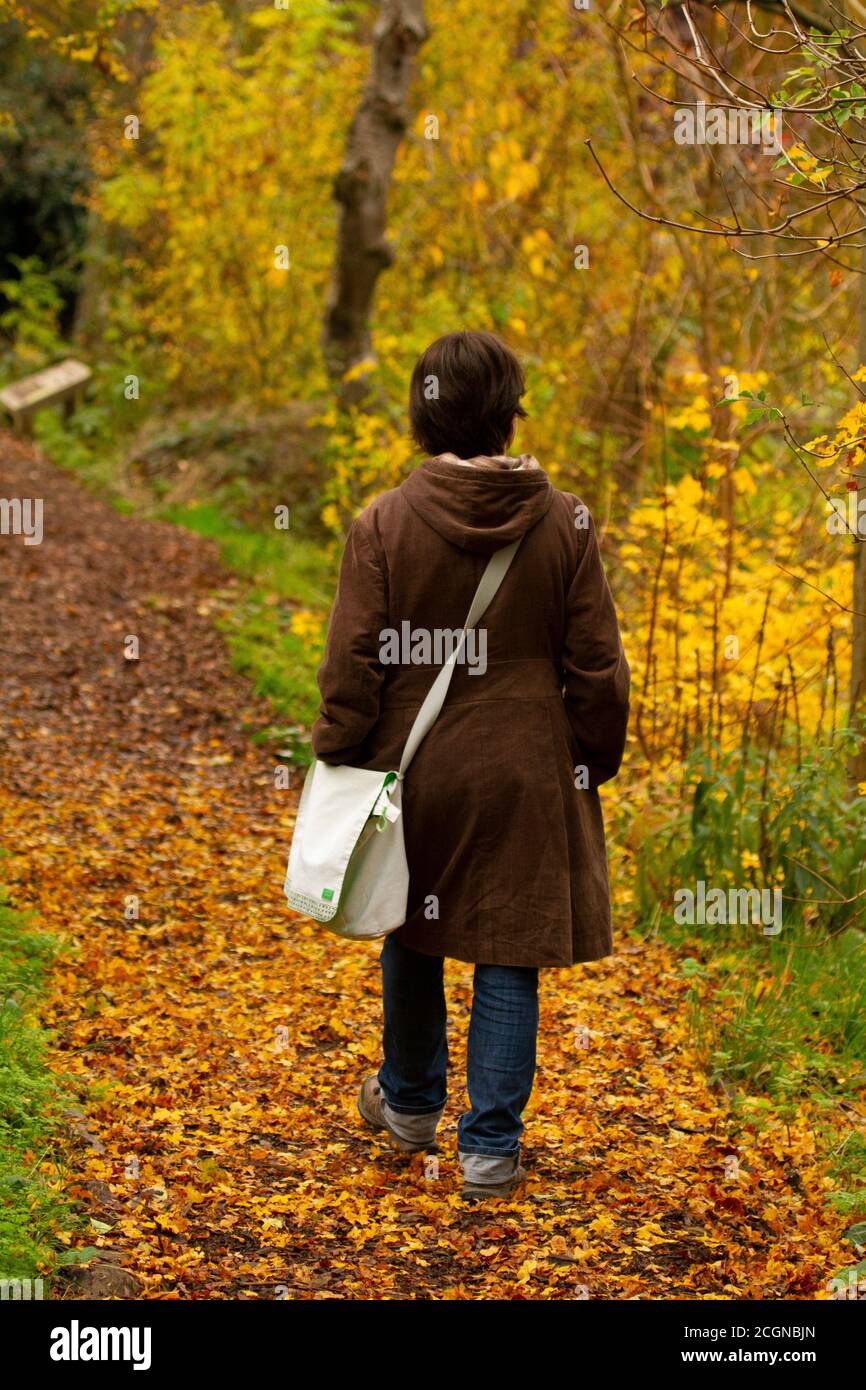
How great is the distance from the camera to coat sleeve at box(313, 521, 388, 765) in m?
3.02

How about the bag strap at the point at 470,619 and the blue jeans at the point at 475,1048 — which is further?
the blue jeans at the point at 475,1048

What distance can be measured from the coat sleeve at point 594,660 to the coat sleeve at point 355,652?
40 centimetres

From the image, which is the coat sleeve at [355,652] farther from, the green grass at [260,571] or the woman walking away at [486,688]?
the green grass at [260,571]

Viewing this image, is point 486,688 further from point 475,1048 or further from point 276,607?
point 276,607

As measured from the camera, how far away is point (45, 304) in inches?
677

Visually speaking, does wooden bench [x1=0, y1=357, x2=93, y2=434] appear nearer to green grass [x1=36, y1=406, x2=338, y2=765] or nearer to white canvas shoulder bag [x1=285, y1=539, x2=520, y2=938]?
green grass [x1=36, y1=406, x2=338, y2=765]

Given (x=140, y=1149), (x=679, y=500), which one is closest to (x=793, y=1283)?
(x=140, y=1149)

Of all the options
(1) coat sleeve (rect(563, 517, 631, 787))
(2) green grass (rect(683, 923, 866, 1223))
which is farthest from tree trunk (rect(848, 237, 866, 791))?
(1) coat sleeve (rect(563, 517, 631, 787))

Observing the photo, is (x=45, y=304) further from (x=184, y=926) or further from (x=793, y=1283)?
(x=793, y=1283)

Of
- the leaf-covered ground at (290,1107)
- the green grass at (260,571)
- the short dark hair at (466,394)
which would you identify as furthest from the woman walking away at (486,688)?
the green grass at (260,571)

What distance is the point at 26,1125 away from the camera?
3.13m

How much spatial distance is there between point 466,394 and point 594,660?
62cm

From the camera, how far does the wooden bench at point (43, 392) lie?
1408 cm

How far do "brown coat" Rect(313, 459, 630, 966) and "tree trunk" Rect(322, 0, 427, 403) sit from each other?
7103mm
